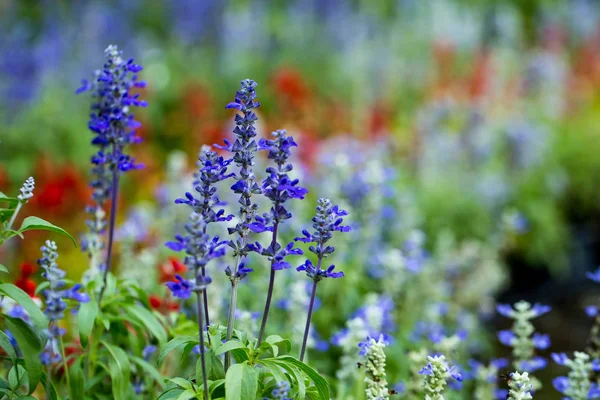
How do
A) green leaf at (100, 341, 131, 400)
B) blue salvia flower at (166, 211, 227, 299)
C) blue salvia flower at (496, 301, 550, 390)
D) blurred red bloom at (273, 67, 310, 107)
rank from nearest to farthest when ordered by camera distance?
1. blue salvia flower at (166, 211, 227, 299)
2. green leaf at (100, 341, 131, 400)
3. blue salvia flower at (496, 301, 550, 390)
4. blurred red bloom at (273, 67, 310, 107)

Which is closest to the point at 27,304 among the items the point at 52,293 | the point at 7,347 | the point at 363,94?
the point at 52,293

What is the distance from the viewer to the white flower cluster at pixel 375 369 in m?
1.84

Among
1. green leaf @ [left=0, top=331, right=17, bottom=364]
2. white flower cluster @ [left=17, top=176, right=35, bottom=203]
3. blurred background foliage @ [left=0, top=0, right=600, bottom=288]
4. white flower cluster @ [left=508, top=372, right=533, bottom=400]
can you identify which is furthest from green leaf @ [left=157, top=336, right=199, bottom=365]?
blurred background foliage @ [left=0, top=0, right=600, bottom=288]

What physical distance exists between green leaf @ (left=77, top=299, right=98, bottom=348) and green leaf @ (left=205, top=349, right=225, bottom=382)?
0.36 m

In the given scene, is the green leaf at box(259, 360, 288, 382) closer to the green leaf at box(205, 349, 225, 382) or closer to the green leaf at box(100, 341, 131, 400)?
the green leaf at box(205, 349, 225, 382)

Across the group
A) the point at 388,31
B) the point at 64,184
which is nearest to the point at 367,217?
the point at 64,184

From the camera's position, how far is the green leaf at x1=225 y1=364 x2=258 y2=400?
1.58 metres

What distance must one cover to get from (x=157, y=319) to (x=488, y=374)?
1.23 metres

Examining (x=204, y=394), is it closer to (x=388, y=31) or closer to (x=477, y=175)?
(x=477, y=175)

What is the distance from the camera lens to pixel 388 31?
9820 millimetres

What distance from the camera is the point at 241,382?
162 cm

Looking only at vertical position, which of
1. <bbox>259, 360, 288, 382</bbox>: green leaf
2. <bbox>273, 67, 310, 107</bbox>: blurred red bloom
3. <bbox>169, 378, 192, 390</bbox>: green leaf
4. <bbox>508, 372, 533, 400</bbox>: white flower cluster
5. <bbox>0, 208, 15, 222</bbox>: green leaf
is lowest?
<bbox>169, 378, 192, 390</bbox>: green leaf

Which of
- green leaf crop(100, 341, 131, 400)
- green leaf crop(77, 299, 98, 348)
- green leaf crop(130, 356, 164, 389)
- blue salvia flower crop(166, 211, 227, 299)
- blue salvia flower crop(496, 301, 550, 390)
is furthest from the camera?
blue salvia flower crop(496, 301, 550, 390)

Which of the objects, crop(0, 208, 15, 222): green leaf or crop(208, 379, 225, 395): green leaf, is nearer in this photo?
crop(208, 379, 225, 395): green leaf
